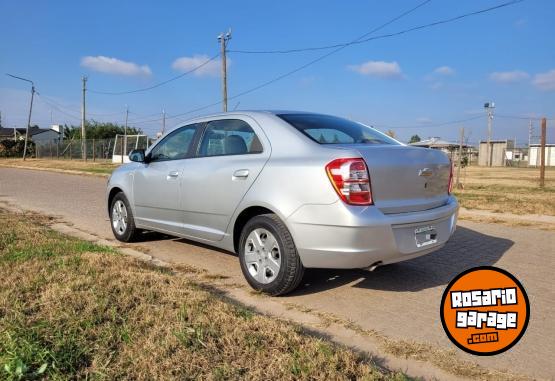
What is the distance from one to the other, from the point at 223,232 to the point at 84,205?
6.70m

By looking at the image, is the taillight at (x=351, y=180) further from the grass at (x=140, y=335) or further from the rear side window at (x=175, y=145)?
the rear side window at (x=175, y=145)

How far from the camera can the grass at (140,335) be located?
2572 millimetres

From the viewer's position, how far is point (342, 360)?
270cm

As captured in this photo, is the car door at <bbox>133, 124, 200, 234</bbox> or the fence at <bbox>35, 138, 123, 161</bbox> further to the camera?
the fence at <bbox>35, 138, 123, 161</bbox>

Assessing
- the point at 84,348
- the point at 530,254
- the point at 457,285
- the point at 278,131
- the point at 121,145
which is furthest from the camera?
the point at 121,145

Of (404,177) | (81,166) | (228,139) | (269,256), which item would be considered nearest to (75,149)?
(81,166)

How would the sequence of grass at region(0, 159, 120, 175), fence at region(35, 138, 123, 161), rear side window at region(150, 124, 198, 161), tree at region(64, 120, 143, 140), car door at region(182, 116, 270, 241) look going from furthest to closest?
tree at region(64, 120, 143, 140), fence at region(35, 138, 123, 161), grass at region(0, 159, 120, 175), rear side window at region(150, 124, 198, 161), car door at region(182, 116, 270, 241)

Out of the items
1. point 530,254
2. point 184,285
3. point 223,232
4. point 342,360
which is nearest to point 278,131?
point 223,232

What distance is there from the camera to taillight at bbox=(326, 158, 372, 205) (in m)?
3.64

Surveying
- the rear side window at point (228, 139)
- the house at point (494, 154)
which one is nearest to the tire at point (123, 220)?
the rear side window at point (228, 139)

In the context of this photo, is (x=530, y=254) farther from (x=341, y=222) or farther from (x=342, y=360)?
Result: (x=342, y=360)

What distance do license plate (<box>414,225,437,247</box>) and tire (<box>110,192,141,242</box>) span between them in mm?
3763

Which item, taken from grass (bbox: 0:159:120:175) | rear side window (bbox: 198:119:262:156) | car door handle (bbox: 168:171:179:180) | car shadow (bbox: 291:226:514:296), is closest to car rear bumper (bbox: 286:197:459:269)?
car shadow (bbox: 291:226:514:296)

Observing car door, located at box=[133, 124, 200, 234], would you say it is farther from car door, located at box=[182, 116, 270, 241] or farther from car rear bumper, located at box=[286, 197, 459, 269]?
car rear bumper, located at box=[286, 197, 459, 269]
